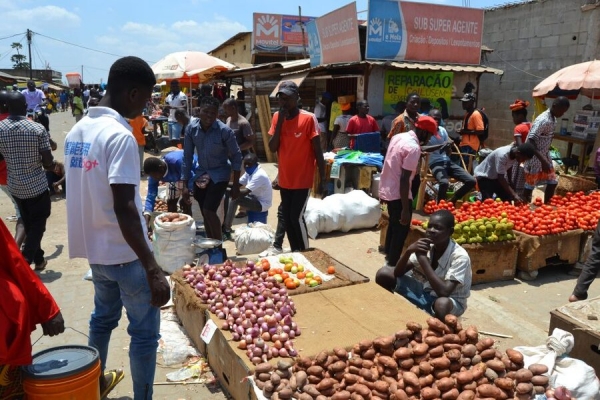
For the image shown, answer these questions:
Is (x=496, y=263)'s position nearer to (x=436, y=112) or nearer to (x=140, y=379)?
(x=436, y=112)

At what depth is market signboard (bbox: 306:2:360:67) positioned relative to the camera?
10.8m

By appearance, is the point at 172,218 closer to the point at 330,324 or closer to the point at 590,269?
the point at 330,324

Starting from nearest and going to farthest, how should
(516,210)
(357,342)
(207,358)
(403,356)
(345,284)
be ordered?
(403,356) → (357,342) → (207,358) → (345,284) → (516,210)

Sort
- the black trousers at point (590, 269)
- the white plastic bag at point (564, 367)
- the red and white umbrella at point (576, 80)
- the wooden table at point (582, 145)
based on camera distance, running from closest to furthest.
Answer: the white plastic bag at point (564, 367) → the black trousers at point (590, 269) → the red and white umbrella at point (576, 80) → the wooden table at point (582, 145)

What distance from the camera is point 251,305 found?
3705mm

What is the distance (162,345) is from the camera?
4105mm

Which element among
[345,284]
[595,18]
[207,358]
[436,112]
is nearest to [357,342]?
[345,284]

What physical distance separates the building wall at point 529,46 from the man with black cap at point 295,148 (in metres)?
9.45

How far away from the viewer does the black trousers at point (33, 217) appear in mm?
5516

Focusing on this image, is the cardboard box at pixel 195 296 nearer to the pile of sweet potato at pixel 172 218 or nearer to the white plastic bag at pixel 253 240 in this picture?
the pile of sweet potato at pixel 172 218

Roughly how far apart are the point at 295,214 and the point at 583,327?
3.18m

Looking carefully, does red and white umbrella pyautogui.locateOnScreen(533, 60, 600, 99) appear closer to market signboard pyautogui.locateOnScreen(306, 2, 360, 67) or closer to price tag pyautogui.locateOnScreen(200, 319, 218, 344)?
market signboard pyautogui.locateOnScreen(306, 2, 360, 67)

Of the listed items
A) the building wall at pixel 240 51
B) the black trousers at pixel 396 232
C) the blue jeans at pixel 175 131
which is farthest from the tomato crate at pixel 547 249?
the building wall at pixel 240 51

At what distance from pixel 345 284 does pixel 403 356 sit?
4.61 feet
